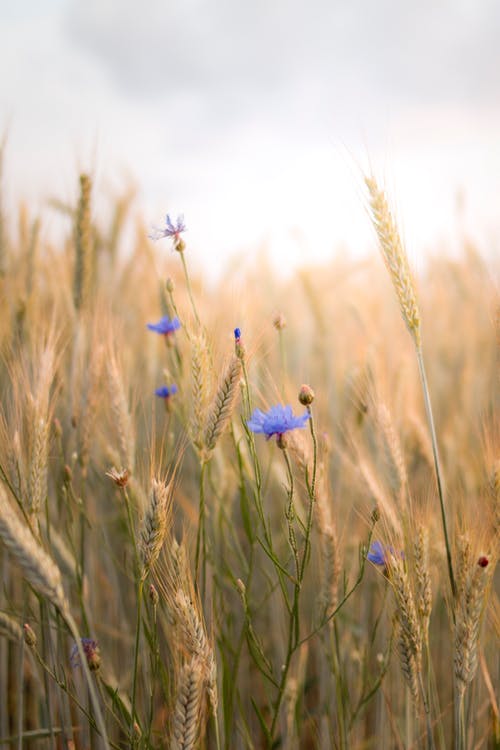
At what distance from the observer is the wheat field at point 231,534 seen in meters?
0.96

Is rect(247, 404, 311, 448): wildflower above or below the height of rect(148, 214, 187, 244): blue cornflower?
below

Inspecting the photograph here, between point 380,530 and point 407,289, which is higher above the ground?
point 407,289

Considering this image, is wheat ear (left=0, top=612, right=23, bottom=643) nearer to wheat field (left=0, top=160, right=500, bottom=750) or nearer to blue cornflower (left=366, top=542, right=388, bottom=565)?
wheat field (left=0, top=160, right=500, bottom=750)

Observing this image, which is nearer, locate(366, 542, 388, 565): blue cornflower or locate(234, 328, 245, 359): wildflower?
locate(234, 328, 245, 359): wildflower

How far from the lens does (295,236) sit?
3928 millimetres

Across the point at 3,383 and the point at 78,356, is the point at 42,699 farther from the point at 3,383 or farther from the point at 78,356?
the point at 3,383

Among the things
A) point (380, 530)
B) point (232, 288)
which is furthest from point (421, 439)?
point (232, 288)

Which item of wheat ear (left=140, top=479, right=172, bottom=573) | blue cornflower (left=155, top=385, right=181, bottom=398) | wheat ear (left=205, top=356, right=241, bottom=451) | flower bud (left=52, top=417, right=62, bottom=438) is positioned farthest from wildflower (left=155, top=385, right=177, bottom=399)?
wheat ear (left=140, top=479, right=172, bottom=573)

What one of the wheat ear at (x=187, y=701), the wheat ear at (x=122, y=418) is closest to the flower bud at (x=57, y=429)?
the wheat ear at (x=122, y=418)

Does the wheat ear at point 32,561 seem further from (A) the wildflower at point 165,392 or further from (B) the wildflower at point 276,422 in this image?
(A) the wildflower at point 165,392

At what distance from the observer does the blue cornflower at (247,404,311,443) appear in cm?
98

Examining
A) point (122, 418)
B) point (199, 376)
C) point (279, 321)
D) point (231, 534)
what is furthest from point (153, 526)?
point (231, 534)

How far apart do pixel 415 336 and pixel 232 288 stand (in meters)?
0.36

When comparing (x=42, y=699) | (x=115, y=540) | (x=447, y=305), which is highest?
(x=447, y=305)
